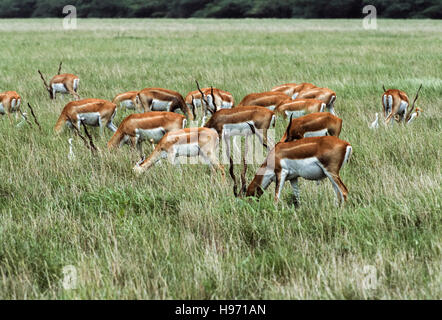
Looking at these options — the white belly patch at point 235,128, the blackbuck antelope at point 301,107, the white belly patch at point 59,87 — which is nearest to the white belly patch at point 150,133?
the white belly patch at point 235,128

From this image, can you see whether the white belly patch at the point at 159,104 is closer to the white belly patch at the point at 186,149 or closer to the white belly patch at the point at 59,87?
the white belly patch at the point at 186,149

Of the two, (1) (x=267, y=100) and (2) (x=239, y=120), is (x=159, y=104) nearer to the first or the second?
(1) (x=267, y=100)

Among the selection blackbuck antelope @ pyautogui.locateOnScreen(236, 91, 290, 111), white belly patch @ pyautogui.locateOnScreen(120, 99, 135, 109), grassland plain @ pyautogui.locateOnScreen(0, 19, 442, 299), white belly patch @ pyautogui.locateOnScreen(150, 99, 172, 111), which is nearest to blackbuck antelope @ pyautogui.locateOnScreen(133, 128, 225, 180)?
grassland plain @ pyautogui.locateOnScreen(0, 19, 442, 299)

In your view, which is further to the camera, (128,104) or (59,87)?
(59,87)

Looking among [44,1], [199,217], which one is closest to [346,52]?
[199,217]

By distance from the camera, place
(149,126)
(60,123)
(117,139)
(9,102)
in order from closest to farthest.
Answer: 1. (149,126)
2. (117,139)
3. (60,123)
4. (9,102)

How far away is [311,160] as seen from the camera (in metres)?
4.59

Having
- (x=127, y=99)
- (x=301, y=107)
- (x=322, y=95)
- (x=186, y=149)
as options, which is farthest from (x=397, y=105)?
(x=127, y=99)

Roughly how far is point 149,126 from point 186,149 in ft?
3.39

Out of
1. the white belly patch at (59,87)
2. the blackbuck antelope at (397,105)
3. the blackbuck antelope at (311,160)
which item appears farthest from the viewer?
the white belly patch at (59,87)

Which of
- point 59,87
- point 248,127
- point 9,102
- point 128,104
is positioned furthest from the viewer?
point 59,87

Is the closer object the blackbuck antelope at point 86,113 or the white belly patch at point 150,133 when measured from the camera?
the white belly patch at point 150,133

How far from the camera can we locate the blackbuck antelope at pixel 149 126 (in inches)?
278
